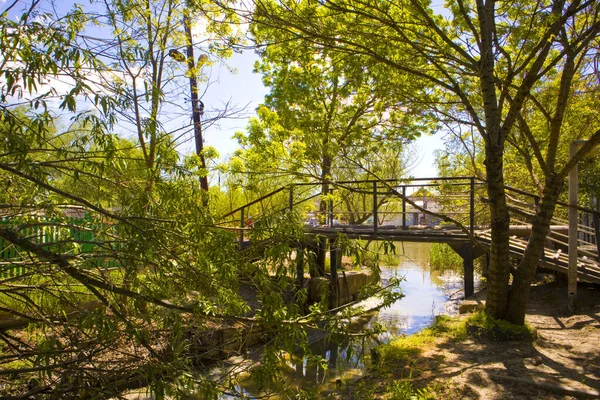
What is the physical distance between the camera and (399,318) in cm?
1180

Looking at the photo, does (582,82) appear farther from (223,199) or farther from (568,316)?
(223,199)

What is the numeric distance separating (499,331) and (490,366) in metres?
1.10

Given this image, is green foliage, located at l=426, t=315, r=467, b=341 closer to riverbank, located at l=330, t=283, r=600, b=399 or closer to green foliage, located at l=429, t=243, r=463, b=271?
riverbank, located at l=330, t=283, r=600, b=399

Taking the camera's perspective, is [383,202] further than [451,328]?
Yes

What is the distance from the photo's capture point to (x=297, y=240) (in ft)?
8.80

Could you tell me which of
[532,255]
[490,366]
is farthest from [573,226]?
[490,366]

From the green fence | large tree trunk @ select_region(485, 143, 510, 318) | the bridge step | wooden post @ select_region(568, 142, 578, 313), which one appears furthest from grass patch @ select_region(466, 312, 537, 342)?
the green fence

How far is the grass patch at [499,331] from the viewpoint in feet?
19.7

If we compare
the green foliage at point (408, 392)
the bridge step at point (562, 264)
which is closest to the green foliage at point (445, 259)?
the bridge step at point (562, 264)

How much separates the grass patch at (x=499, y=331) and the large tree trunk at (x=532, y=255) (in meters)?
0.20

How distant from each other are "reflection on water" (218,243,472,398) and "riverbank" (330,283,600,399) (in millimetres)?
462

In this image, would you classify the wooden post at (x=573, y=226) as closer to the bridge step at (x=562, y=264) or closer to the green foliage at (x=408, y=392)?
the bridge step at (x=562, y=264)

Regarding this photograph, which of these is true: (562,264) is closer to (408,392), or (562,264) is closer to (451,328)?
(451,328)

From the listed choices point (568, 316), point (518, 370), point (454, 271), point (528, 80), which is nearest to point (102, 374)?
point (518, 370)
